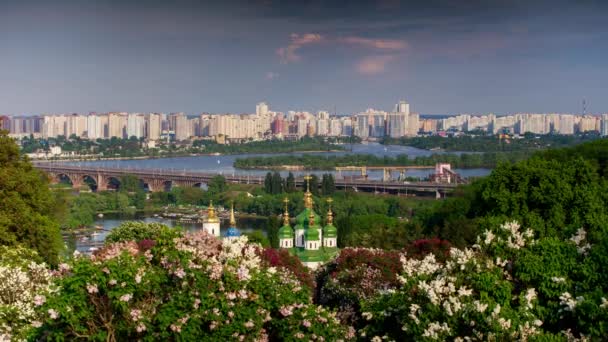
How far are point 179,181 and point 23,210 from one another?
24.9m

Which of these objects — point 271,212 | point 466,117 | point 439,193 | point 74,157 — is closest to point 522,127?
point 466,117

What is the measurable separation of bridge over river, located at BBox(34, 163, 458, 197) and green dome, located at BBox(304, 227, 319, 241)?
1761 cm

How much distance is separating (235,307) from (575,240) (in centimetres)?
139

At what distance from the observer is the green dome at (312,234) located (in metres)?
9.55

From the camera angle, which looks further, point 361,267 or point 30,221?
point 30,221

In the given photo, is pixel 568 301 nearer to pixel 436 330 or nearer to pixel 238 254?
pixel 436 330

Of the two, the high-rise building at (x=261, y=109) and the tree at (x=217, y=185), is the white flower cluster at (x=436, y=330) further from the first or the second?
the high-rise building at (x=261, y=109)

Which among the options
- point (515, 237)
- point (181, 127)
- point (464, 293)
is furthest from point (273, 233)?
point (181, 127)

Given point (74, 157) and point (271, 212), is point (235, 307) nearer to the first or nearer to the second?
point (271, 212)

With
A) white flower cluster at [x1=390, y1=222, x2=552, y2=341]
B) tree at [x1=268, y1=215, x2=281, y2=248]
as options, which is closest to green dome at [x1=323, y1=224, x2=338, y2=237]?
tree at [x1=268, y1=215, x2=281, y2=248]

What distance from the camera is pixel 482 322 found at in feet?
11.2

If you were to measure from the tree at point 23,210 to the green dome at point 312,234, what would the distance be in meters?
2.80

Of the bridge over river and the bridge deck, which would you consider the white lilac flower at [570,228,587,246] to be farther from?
the bridge over river

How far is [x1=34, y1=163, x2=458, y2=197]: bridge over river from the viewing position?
93.7ft
